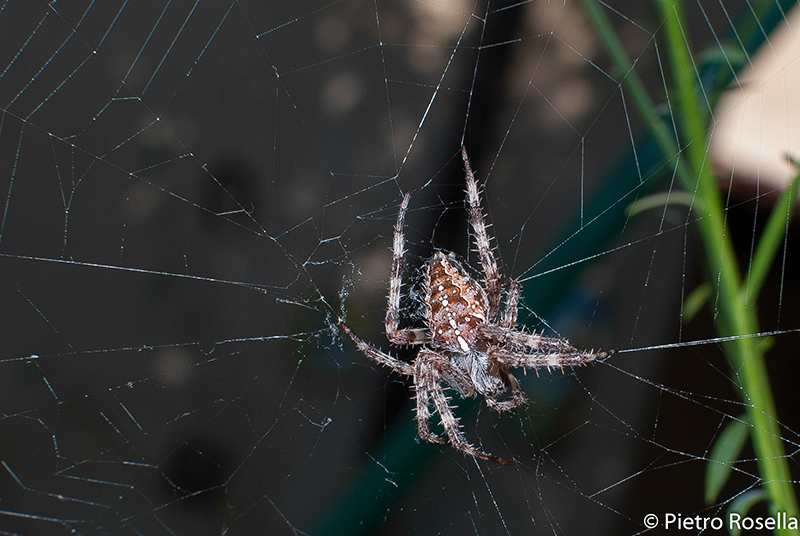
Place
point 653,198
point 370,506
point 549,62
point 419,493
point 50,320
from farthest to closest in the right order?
1. point 549,62
2. point 419,493
3. point 50,320
4. point 370,506
5. point 653,198

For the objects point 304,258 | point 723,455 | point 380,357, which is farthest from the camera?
point 304,258

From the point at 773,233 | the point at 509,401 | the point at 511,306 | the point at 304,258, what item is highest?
the point at 773,233

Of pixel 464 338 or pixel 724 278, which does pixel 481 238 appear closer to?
pixel 464 338

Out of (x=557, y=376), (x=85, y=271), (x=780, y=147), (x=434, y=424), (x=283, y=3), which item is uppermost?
(x=283, y=3)

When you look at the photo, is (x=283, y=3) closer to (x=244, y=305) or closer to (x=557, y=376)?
(x=244, y=305)

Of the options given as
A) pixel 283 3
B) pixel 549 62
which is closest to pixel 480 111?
pixel 549 62

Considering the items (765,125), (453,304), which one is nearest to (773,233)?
(453,304)

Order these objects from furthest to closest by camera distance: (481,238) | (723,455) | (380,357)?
(380,357) < (481,238) < (723,455)
